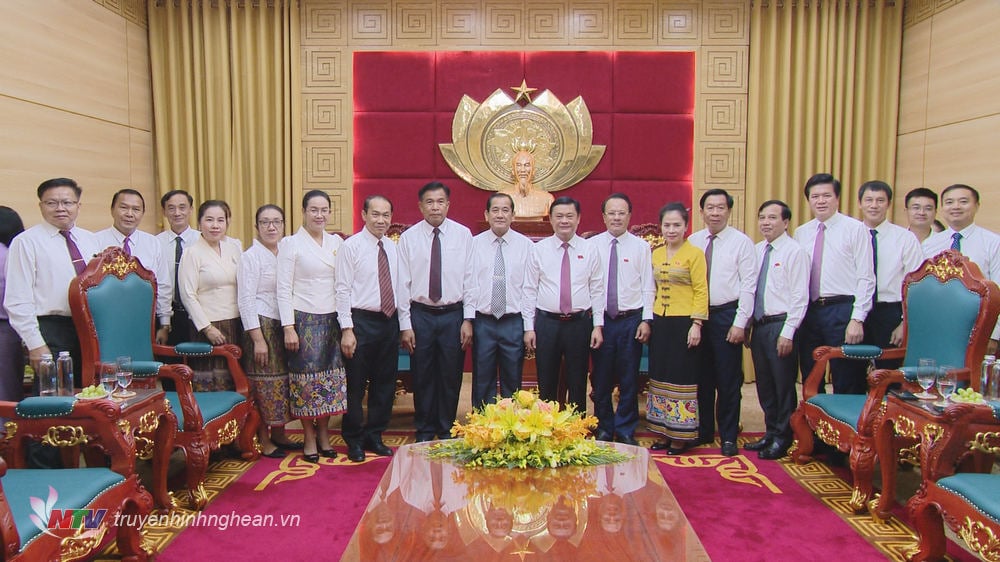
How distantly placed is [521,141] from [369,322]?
2691 millimetres

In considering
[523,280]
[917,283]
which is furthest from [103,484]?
[917,283]

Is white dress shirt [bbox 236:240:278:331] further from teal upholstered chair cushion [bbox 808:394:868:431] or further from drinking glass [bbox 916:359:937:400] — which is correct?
drinking glass [bbox 916:359:937:400]

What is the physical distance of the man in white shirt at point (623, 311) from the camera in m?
3.60

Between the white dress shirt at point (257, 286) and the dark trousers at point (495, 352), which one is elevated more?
the white dress shirt at point (257, 286)

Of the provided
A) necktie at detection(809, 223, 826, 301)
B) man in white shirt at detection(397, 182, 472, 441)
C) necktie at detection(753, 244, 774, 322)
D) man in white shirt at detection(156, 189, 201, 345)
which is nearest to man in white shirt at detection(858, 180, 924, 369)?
necktie at detection(809, 223, 826, 301)

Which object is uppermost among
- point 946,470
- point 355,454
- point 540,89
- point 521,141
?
point 540,89

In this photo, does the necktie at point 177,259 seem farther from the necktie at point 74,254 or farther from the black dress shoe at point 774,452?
the black dress shoe at point 774,452

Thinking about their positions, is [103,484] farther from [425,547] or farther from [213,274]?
[213,274]

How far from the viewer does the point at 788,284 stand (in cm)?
344

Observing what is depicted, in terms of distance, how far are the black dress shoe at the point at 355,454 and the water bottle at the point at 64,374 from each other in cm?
141

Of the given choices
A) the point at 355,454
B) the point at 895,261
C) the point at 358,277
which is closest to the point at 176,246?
the point at 358,277

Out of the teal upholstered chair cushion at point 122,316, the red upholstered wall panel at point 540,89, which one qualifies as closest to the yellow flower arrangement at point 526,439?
the teal upholstered chair cushion at point 122,316

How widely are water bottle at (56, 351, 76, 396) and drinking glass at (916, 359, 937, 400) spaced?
3.21 m

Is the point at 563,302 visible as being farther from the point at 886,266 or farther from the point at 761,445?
the point at 886,266
